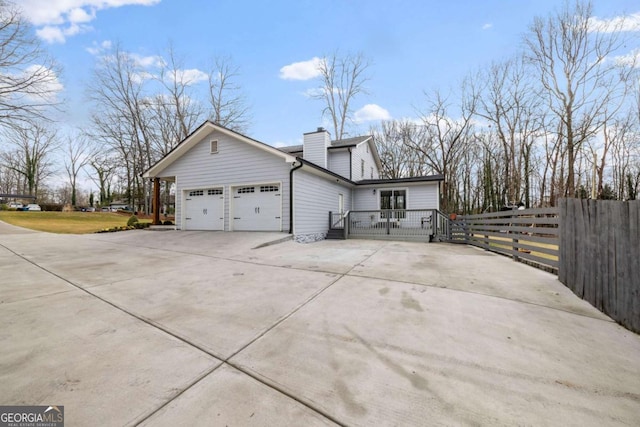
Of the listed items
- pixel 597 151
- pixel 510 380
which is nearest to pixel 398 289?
pixel 510 380

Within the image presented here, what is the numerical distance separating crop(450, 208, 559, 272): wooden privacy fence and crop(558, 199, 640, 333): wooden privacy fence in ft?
1.84

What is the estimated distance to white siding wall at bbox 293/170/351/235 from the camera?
33.3ft

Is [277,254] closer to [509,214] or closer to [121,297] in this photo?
[121,297]

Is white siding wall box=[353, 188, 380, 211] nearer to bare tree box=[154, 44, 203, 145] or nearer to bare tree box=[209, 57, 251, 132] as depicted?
bare tree box=[209, 57, 251, 132]

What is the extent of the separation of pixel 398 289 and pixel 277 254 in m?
3.93

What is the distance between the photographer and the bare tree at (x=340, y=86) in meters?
22.3

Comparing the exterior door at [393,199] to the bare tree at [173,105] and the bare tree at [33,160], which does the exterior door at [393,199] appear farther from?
the bare tree at [33,160]

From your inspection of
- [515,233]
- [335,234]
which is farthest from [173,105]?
[515,233]

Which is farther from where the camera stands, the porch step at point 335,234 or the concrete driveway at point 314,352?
the porch step at point 335,234

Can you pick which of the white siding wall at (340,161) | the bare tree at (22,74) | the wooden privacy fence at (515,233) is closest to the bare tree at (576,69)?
the wooden privacy fence at (515,233)

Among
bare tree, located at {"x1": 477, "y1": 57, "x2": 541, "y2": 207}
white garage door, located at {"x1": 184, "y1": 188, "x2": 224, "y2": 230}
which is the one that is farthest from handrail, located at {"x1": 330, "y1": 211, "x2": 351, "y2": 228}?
bare tree, located at {"x1": 477, "y1": 57, "x2": 541, "y2": 207}

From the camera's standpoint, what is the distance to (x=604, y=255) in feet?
10.5

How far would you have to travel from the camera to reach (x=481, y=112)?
19078mm

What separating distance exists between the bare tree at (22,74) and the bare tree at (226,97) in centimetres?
1315
